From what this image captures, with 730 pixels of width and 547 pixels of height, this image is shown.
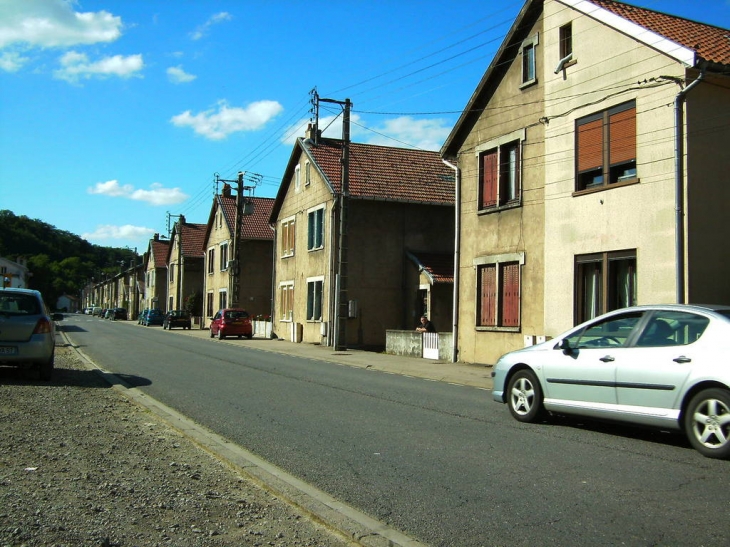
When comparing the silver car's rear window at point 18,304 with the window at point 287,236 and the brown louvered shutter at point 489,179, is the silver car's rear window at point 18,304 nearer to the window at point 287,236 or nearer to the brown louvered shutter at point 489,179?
the brown louvered shutter at point 489,179

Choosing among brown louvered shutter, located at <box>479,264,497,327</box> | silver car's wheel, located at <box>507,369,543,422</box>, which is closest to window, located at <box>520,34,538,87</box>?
brown louvered shutter, located at <box>479,264,497,327</box>

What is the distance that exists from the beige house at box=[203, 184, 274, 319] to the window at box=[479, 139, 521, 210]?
76.7 feet

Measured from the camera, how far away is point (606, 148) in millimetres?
16125

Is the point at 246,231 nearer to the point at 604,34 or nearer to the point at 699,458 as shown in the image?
the point at 604,34

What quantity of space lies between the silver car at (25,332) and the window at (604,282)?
436 inches

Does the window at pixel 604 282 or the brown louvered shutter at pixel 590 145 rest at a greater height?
the brown louvered shutter at pixel 590 145

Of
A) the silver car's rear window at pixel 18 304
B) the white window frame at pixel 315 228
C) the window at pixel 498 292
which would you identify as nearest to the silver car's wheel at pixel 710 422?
the silver car's rear window at pixel 18 304

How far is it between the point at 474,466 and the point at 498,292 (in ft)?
42.9

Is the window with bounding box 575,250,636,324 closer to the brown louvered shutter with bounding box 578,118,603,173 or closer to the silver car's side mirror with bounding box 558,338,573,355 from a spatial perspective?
the brown louvered shutter with bounding box 578,118,603,173

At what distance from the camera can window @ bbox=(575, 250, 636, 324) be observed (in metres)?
15.5

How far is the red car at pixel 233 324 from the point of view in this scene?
38.3 metres

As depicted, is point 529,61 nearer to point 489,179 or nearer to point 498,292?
point 489,179

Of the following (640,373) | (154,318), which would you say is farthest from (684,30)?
(154,318)

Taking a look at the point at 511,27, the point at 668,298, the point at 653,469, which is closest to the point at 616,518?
the point at 653,469
